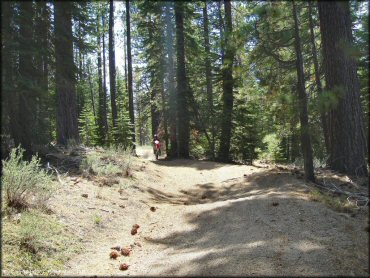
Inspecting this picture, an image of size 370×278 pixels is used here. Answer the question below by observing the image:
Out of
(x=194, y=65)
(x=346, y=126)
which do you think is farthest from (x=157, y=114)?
(x=346, y=126)

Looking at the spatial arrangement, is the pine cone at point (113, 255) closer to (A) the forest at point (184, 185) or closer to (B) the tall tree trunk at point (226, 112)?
(A) the forest at point (184, 185)

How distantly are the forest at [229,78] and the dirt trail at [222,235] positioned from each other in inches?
68.5

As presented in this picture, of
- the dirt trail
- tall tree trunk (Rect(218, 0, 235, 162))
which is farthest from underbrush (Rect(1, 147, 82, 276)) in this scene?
tall tree trunk (Rect(218, 0, 235, 162))

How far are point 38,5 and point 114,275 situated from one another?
11.2 ft

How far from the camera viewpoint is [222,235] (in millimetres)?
5738

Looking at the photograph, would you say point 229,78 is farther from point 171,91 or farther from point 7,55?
point 7,55

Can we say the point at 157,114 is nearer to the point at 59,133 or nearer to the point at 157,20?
the point at 157,20

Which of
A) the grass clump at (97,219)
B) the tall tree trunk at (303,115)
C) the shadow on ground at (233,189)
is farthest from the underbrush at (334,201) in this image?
the grass clump at (97,219)

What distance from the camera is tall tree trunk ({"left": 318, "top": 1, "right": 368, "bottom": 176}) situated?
845 centimetres

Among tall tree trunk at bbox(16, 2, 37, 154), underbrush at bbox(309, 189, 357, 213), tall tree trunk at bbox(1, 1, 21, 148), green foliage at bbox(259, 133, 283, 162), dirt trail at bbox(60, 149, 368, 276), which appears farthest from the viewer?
green foliage at bbox(259, 133, 283, 162)

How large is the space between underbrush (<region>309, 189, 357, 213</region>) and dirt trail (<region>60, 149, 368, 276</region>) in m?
0.20

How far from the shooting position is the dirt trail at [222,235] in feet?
13.9

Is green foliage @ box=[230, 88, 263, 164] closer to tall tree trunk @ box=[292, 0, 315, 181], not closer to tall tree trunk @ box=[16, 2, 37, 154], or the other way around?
tall tree trunk @ box=[292, 0, 315, 181]

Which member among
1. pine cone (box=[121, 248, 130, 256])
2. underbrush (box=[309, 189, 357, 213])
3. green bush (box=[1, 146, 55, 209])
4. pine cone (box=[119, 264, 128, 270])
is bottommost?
pine cone (box=[119, 264, 128, 270])
